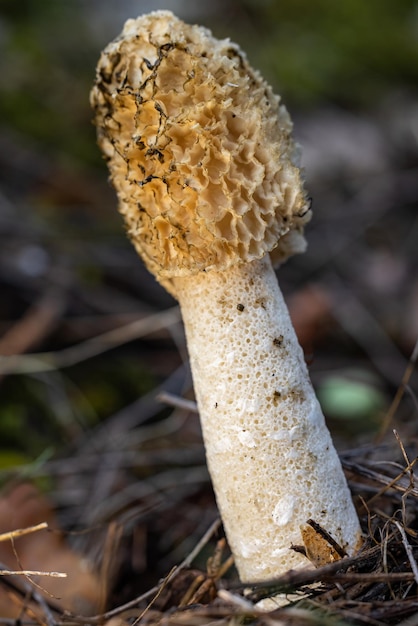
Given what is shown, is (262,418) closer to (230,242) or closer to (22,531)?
(230,242)

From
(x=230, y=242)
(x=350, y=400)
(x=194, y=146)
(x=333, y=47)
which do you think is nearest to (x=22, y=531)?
(x=230, y=242)

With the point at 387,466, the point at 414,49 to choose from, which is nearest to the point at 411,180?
the point at 414,49

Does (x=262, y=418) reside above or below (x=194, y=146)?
below

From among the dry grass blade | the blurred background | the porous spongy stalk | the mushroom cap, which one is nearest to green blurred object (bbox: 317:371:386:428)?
the blurred background

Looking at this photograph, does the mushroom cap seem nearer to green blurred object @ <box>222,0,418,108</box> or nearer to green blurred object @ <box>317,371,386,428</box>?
green blurred object @ <box>317,371,386,428</box>

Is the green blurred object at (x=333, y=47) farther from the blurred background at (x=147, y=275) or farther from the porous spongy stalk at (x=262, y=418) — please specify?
the porous spongy stalk at (x=262, y=418)

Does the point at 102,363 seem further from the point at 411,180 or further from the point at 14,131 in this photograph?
the point at 411,180
